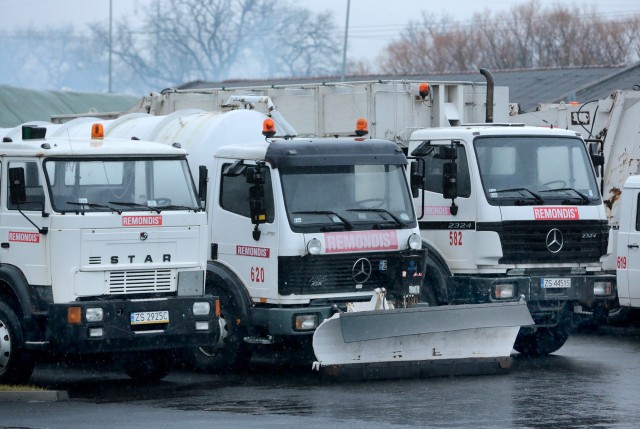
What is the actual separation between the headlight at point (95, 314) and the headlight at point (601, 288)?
600cm

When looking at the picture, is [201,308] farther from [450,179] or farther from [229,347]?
[450,179]

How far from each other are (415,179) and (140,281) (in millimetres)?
3572

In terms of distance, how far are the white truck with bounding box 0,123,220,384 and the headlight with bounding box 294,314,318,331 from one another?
85 cm

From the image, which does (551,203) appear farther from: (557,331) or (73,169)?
(73,169)

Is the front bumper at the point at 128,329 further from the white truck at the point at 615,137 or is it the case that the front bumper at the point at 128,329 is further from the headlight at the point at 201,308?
the white truck at the point at 615,137

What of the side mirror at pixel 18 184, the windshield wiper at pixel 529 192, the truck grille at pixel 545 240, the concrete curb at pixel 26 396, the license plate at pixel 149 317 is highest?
the side mirror at pixel 18 184

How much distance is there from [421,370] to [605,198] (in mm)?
6690

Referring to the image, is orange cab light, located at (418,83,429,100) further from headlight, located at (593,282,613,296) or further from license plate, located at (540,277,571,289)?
headlight, located at (593,282,613,296)

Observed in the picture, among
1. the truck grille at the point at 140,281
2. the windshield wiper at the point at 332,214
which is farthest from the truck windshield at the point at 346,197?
the truck grille at the point at 140,281

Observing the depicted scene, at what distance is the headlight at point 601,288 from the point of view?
1600cm

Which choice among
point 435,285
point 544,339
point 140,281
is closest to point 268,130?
point 140,281

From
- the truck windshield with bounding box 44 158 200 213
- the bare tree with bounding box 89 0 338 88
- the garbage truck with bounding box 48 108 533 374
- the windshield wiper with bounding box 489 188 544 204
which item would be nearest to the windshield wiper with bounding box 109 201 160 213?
the truck windshield with bounding box 44 158 200 213

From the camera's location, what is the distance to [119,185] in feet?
44.9

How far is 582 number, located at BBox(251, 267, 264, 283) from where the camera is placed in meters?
14.5
